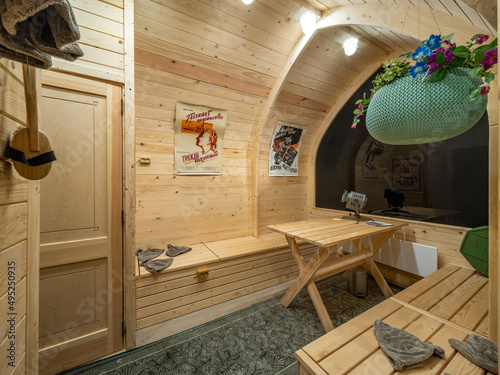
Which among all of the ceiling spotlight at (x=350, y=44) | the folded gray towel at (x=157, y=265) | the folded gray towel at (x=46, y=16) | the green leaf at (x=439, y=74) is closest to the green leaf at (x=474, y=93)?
the green leaf at (x=439, y=74)

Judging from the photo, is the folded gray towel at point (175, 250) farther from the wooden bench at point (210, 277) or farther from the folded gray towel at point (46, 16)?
the folded gray towel at point (46, 16)

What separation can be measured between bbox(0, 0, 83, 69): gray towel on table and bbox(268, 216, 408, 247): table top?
1.77m

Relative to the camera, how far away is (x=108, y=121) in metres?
1.58

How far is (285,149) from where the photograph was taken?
323 centimetres

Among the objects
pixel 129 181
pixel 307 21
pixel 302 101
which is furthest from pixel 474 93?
pixel 302 101

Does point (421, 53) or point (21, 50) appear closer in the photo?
point (21, 50)

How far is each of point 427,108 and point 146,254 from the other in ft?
7.90

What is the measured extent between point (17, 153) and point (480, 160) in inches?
128

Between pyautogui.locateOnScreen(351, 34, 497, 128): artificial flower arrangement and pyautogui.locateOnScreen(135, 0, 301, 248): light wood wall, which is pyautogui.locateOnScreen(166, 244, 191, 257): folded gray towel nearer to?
pyautogui.locateOnScreen(135, 0, 301, 248): light wood wall

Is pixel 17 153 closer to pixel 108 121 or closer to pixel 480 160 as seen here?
pixel 108 121

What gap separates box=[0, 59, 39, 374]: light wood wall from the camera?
0.71m

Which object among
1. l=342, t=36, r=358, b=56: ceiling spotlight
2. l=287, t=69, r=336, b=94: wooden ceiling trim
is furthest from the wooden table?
l=342, t=36, r=358, b=56: ceiling spotlight

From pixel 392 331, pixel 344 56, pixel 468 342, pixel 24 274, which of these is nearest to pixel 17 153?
pixel 24 274

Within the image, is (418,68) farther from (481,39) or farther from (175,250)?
(175,250)
